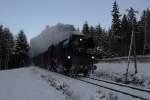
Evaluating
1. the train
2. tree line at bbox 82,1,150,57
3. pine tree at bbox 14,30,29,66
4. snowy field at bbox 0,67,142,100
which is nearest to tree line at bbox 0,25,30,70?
pine tree at bbox 14,30,29,66

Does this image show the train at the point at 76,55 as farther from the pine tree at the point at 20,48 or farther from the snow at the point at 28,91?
the pine tree at the point at 20,48

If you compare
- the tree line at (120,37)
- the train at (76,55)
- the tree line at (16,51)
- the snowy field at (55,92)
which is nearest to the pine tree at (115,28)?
the tree line at (120,37)

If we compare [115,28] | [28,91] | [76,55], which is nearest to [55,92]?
[28,91]

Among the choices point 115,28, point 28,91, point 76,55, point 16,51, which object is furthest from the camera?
point 16,51

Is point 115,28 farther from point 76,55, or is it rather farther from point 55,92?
point 55,92

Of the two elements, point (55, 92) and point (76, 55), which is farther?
point (76, 55)

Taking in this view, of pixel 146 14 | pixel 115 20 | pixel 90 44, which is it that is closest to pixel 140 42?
pixel 146 14

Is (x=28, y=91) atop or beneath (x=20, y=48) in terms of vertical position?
beneath

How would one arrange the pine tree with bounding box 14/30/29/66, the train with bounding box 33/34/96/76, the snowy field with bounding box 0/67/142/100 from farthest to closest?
the pine tree with bounding box 14/30/29/66 → the train with bounding box 33/34/96/76 → the snowy field with bounding box 0/67/142/100

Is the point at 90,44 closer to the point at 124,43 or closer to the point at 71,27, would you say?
the point at 71,27

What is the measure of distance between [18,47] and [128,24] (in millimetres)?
32932

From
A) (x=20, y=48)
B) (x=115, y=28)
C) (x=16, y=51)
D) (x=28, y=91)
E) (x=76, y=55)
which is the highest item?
(x=115, y=28)

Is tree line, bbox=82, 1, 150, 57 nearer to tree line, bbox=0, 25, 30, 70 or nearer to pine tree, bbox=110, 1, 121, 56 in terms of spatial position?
pine tree, bbox=110, 1, 121, 56

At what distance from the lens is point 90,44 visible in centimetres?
2683
